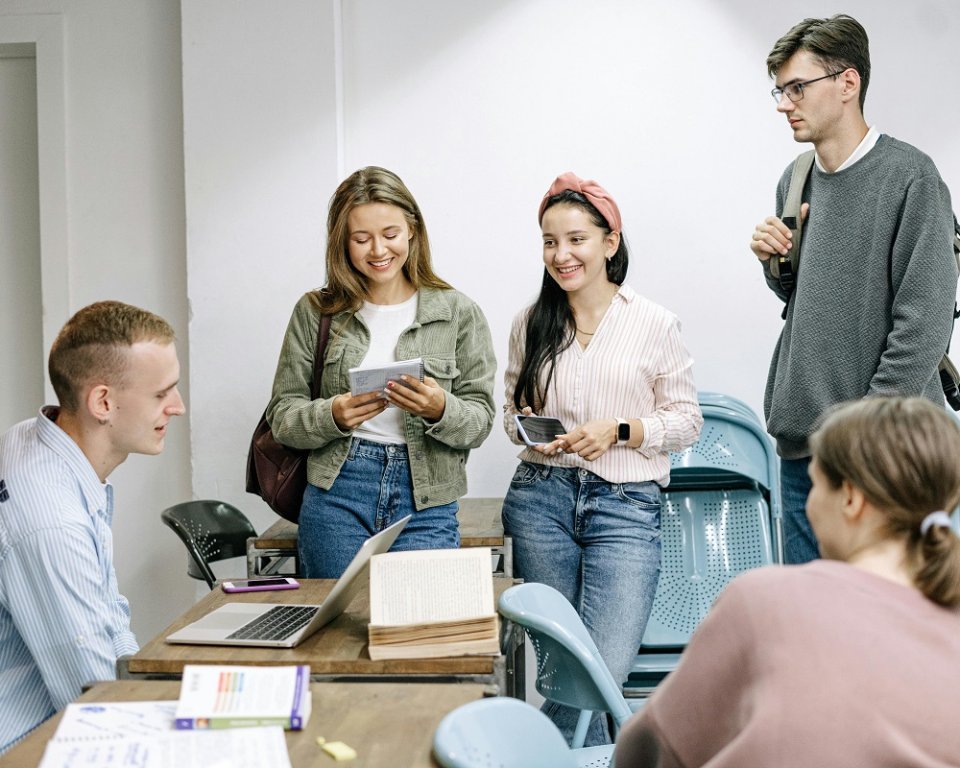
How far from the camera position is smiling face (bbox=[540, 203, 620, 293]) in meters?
3.31

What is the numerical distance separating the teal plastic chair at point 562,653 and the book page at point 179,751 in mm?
692

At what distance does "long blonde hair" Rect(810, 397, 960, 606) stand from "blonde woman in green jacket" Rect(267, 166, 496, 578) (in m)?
1.61

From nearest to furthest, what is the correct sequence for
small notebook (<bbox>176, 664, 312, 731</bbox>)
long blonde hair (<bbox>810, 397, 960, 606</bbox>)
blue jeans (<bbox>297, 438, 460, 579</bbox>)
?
long blonde hair (<bbox>810, 397, 960, 606</bbox>)
small notebook (<bbox>176, 664, 312, 731</bbox>)
blue jeans (<bbox>297, 438, 460, 579</bbox>)

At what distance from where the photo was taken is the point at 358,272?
3.29m

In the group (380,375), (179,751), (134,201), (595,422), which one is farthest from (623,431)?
(134,201)

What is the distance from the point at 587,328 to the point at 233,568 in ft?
6.62

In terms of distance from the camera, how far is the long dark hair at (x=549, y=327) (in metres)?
3.35

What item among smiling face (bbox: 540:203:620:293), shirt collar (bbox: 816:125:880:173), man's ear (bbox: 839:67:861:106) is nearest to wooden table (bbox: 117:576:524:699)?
smiling face (bbox: 540:203:620:293)

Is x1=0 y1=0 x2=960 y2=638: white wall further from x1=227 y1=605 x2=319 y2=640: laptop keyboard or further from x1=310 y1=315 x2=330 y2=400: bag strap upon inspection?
x1=227 y1=605 x2=319 y2=640: laptop keyboard

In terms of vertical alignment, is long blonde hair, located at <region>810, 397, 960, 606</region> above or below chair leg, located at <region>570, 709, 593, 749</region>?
above

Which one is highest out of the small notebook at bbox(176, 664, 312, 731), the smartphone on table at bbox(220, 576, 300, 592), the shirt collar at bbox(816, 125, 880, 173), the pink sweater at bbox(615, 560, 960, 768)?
the shirt collar at bbox(816, 125, 880, 173)

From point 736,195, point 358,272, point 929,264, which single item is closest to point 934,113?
point 736,195

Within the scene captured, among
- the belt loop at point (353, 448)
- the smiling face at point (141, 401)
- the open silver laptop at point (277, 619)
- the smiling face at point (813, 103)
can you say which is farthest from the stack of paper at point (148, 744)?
the smiling face at point (813, 103)

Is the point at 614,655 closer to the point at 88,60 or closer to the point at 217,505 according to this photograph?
the point at 217,505
